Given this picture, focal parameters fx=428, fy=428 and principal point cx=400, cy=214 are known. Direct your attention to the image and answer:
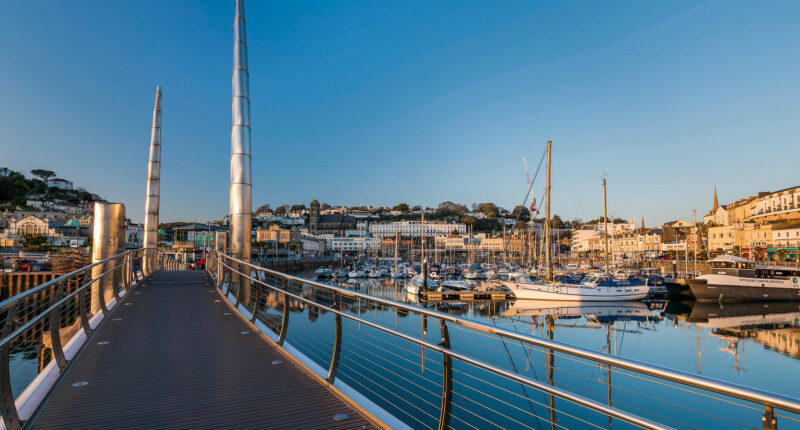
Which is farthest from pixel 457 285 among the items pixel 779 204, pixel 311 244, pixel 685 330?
pixel 311 244

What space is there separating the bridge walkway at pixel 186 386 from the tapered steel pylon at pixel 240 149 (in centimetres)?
389

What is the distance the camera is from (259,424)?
3586 millimetres

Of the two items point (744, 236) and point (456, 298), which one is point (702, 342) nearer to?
point (456, 298)

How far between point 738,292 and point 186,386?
43.9 m

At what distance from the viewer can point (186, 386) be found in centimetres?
446

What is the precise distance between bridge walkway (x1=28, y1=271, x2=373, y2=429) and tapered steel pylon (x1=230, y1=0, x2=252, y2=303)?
153 inches

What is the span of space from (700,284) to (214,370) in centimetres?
4235

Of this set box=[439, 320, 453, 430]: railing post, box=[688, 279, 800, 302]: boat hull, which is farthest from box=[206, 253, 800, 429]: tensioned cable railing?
box=[688, 279, 800, 302]: boat hull

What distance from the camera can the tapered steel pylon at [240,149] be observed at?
36.4ft

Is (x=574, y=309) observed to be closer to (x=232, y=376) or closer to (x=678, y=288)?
(x=678, y=288)

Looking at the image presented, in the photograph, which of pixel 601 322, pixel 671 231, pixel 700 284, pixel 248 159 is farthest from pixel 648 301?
pixel 671 231

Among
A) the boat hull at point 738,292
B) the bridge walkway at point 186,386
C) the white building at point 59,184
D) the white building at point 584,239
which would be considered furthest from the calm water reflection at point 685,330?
the white building at point 59,184

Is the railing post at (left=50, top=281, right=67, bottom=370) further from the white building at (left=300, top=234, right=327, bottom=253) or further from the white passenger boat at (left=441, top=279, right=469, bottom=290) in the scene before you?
the white building at (left=300, top=234, right=327, bottom=253)

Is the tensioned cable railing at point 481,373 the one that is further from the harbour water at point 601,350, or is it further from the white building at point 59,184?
the white building at point 59,184
